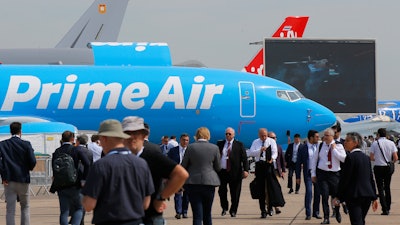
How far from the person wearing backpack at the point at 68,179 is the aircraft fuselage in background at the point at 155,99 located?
55.8 ft

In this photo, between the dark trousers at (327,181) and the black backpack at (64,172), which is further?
the dark trousers at (327,181)

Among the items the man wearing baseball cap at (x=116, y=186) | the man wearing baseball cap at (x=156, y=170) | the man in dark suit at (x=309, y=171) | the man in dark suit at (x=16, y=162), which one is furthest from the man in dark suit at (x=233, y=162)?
the man wearing baseball cap at (x=116, y=186)

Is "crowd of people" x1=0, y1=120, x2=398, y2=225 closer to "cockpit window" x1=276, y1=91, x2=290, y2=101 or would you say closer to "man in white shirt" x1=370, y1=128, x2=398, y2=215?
"man in white shirt" x1=370, y1=128, x2=398, y2=215

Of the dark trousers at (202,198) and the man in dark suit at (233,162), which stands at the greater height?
the man in dark suit at (233,162)

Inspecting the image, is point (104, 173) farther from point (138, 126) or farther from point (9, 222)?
point (9, 222)

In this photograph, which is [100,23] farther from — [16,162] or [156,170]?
[156,170]

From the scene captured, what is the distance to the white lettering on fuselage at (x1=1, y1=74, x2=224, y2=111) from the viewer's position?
101 ft

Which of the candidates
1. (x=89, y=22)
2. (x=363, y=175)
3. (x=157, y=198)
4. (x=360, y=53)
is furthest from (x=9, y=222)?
(x=89, y=22)

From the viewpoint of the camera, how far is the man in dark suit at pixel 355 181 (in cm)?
1245

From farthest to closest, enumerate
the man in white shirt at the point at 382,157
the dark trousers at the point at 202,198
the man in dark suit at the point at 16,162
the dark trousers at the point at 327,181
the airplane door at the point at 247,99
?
the airplane door at the point at 247,99 < the man in white shirt at the point at 382,157 < the dark trousers at the point at 327,181 < the man in dark suit at the point at 16,162 < the dark trousers at the point at 202,198

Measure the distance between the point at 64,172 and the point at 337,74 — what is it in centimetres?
3942

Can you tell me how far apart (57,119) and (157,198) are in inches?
908

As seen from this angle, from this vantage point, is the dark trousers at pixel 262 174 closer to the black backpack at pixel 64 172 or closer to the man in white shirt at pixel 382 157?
the man in white shirt at pixel 382 157

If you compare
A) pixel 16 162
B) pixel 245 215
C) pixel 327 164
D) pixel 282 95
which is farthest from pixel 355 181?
pixel 282 95
